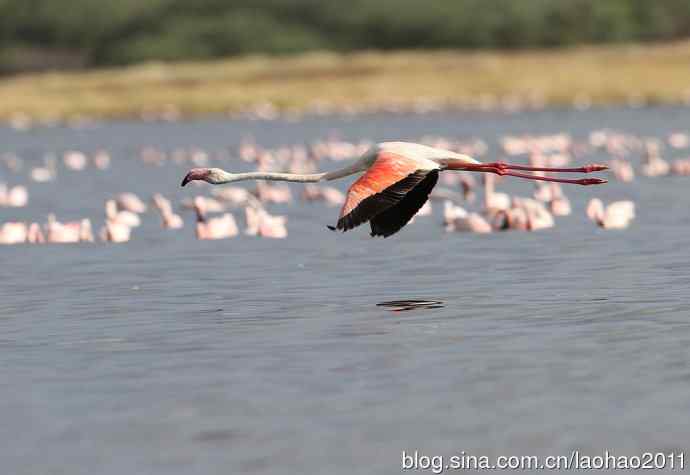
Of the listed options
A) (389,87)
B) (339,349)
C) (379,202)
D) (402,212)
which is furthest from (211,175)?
(389,87)

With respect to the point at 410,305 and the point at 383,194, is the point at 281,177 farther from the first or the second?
the point at 383,194

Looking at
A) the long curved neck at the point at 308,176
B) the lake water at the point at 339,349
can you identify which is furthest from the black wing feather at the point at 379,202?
the long curved neck at the point at 308,176

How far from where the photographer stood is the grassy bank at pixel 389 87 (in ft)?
286

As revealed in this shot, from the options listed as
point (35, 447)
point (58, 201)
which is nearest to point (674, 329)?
point (35, 447)

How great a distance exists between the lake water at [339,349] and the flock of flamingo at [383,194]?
0.39 metres

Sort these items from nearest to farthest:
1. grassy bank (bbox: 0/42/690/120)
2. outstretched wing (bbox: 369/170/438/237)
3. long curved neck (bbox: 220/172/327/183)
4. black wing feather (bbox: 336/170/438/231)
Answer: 1. black wing feather (bbox: 336/170/438/231)
2. outstretched wing (bbox: 369/170/438/237)
3. long curved neck (bbox: 220/172/327/183)
4. grassy bank (bbox: 0/42/690/120)

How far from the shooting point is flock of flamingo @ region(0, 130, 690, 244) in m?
15.2

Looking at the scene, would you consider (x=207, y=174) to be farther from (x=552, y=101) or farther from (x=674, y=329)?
(x=552, y=101)

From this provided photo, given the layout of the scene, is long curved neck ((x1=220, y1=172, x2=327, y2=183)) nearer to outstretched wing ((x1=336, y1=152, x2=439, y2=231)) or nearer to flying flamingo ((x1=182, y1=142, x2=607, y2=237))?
flying flamingo ((x1=182, y1=142, x2=607, y2=237))

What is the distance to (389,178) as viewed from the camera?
14602mm

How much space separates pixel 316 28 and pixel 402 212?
173866 millimetres

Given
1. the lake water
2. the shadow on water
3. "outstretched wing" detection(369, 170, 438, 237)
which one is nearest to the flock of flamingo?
"outstretched wing" detection(369, 170, 438, 237)

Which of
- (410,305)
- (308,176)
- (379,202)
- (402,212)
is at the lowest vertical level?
(410,305)

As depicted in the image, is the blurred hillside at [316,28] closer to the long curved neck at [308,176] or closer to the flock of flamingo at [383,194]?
the flock of flamingo at [383,194]
